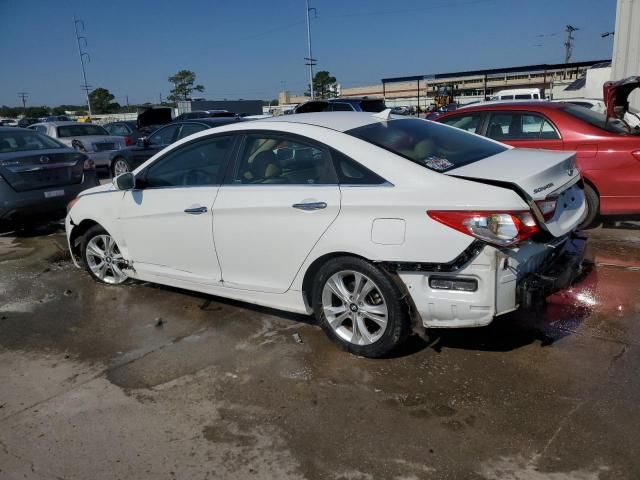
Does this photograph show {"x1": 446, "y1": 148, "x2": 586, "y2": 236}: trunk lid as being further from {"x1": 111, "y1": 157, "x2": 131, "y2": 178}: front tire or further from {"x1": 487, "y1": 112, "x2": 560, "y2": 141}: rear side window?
{"x1": 111, "y1": 157, "x2": 131, "y2": 178}: front tire

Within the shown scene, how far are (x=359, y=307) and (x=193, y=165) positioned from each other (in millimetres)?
1922

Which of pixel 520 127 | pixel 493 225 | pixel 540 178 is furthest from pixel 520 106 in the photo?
pixel 493 225

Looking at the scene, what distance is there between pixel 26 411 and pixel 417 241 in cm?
256

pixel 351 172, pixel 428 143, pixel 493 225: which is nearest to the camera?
pixel 493 225

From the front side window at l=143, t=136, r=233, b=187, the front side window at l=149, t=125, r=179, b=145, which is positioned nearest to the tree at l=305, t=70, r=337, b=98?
the front side window at l=149, t=125, r=179, b=145

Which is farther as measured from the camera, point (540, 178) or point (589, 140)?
point (589, 140)

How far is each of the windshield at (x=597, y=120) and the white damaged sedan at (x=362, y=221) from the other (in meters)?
2.86

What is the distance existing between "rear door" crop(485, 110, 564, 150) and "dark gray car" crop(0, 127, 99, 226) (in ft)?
19.3

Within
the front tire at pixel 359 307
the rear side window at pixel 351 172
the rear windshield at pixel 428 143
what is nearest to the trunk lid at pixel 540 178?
the rear windshield at pixel 428 143

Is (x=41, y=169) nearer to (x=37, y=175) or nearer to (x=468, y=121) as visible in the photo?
(x=37, y=175)

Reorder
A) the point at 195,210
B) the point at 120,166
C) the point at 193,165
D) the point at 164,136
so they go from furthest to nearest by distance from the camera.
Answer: the point at 120,166
the point at 164,136
the point at 193,165
the point at 195,210

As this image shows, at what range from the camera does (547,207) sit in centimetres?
334

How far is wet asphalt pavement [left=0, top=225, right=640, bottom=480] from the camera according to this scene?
107 inches

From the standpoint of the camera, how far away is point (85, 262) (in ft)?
18.3
